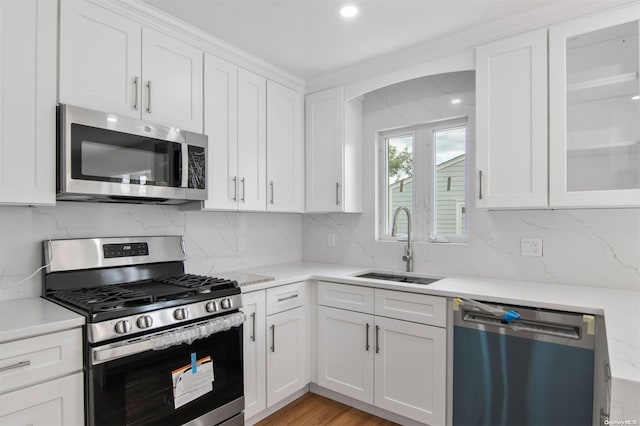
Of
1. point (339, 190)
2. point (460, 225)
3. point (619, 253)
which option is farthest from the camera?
point (339, 190)

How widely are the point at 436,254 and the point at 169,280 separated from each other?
1860mm

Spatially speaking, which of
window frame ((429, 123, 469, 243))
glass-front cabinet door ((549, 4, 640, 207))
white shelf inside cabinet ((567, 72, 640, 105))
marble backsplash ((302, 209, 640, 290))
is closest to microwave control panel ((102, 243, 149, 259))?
marble backsplash ((302, 209, 640, 290))

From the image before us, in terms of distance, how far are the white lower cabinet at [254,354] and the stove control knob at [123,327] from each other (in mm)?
736

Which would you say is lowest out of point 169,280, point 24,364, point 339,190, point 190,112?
point 24,364

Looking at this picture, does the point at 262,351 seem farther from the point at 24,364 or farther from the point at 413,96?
the point at 413,96

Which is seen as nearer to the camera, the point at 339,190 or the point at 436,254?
the point at 436,254

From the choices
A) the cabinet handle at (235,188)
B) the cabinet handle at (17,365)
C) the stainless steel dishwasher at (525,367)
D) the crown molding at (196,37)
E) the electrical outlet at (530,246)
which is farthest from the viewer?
the cabinet handle at (235,188)

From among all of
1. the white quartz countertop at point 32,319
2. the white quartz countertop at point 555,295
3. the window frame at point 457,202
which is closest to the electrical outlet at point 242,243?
the white quartz countertop at point 555,295

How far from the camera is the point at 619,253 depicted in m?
2.05

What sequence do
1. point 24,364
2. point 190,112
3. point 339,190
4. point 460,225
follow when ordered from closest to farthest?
point 24,364
point 190,112
point 460,225
point 339,190

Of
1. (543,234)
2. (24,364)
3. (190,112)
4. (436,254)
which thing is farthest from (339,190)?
(24,364)

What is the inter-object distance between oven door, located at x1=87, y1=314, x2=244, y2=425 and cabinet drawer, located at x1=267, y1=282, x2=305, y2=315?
357mm

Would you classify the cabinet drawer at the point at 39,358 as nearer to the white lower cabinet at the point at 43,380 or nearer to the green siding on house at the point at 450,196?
the white lower cabinet at the point at 43,380

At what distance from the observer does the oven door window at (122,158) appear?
5.57 feet
